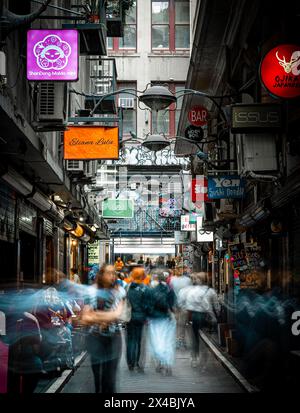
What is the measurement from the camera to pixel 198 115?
79.3 feet

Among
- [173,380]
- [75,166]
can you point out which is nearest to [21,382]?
[173,380]

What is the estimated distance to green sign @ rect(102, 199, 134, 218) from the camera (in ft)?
117

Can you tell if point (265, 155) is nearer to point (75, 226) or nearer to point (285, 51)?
point (285, 51)

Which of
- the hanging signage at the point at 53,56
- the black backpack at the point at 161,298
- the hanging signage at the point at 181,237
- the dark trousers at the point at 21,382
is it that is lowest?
the dark trousers at the point at 21,382

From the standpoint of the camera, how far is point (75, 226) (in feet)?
90.3

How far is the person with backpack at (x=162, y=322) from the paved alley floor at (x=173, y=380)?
0.32 meters

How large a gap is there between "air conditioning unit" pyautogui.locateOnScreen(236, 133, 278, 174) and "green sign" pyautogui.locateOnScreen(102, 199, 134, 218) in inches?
855

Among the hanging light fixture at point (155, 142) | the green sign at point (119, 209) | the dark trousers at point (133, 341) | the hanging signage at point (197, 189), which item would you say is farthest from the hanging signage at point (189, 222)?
the dark trousers at point (133, 341)

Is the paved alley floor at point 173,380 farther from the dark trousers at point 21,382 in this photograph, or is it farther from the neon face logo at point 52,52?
the neon face logo at point 52,52

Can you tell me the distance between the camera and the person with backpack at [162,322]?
14.8m

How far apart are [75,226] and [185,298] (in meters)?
11.2

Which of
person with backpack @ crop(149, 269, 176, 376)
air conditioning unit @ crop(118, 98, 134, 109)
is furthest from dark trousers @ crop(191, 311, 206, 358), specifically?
air conditioning unit @ crop(118, 98, 134, 109)

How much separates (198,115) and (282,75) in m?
12.4

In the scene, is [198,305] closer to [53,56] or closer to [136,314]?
[136,314]
